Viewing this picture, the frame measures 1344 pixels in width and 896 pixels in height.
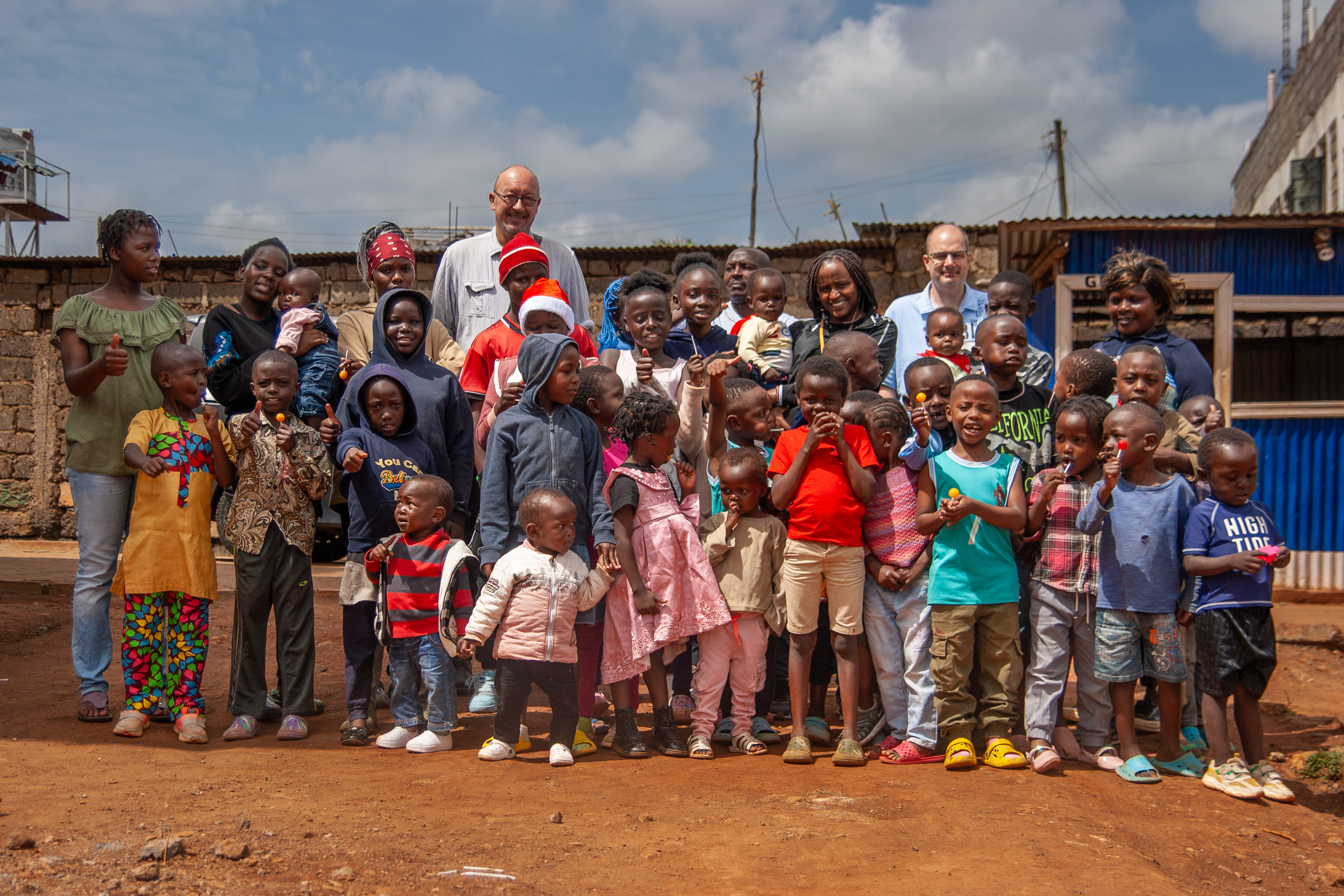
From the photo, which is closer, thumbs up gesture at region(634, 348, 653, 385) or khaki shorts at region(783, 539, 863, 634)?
khaki shorts at region(783, 539, 863, 634)

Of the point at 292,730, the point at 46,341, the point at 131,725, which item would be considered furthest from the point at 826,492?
the point at 46,341

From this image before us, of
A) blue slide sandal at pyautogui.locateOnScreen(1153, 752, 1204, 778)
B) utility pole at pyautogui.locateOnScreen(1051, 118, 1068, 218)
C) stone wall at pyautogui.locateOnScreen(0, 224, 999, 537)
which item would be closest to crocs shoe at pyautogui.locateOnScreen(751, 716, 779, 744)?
blue slide sandal at pyautogui.locateOnScreen(1153, 752, 1204, 778)

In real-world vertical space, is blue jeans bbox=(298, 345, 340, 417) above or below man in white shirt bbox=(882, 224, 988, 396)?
below

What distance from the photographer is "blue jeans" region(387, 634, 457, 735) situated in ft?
13.7

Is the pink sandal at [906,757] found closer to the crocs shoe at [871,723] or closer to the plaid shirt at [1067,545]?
the crocs shoe at [871,723]

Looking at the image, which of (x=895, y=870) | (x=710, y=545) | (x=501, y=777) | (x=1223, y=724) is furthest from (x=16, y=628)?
(x=1223, y=724)

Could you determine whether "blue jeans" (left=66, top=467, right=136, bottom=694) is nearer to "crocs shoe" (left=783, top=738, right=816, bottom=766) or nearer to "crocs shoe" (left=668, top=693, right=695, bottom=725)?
"crocs shoe" (left=668, top=693, right=695, bottom=725)

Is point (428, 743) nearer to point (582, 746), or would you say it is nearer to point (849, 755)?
point (582, 746)

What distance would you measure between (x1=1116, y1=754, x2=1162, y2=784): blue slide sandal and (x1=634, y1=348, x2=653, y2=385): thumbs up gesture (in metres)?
2.66

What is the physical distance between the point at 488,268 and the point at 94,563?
241cm

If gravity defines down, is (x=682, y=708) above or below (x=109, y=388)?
below

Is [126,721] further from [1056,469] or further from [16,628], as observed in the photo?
[1056,469]

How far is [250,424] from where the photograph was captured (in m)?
4.39

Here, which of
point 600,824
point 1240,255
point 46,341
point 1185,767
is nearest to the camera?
point 600,824
